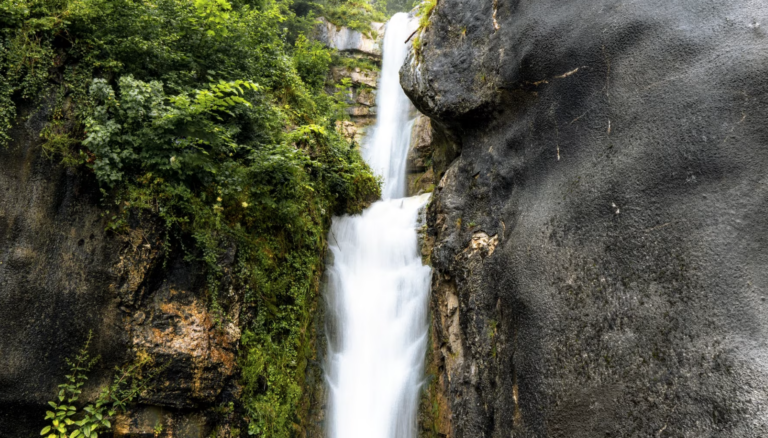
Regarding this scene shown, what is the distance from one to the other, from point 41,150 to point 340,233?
5.45 metres

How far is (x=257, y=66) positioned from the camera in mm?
7512

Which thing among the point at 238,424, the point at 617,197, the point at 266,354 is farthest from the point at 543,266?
the point at 238,424

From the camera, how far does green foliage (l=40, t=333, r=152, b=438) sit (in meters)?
4.56

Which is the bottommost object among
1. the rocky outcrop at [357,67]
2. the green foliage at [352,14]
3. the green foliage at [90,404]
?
the green foliage at [90,404]

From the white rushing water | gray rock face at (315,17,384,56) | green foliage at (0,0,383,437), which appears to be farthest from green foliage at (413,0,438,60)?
gray rock face at (315,17,384,56)

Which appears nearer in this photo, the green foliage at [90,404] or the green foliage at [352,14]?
the green foliage at [90,404]

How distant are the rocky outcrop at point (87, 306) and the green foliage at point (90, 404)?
0.32ft

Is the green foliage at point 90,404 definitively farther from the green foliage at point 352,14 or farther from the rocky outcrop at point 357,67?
the green foliage at point 352,14

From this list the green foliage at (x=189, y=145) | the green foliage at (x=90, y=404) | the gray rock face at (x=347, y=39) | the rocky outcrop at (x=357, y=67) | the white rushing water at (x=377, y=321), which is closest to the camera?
the green foliage at (x=90, y=404)

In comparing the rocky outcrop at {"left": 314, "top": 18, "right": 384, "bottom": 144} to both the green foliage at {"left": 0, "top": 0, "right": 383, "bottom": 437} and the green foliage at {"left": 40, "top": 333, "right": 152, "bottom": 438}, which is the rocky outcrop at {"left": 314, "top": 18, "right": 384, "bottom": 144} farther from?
the green foliage at {"left": 40, "top": 333, "right": 152, "bottom": 438}

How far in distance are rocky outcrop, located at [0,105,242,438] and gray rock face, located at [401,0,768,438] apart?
3.63 meters

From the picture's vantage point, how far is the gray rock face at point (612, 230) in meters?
3.46

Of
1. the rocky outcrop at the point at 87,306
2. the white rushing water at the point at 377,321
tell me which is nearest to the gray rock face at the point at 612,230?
the white rushing water at the point at 377,321

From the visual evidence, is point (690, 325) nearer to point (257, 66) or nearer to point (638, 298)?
point (638, 298)
